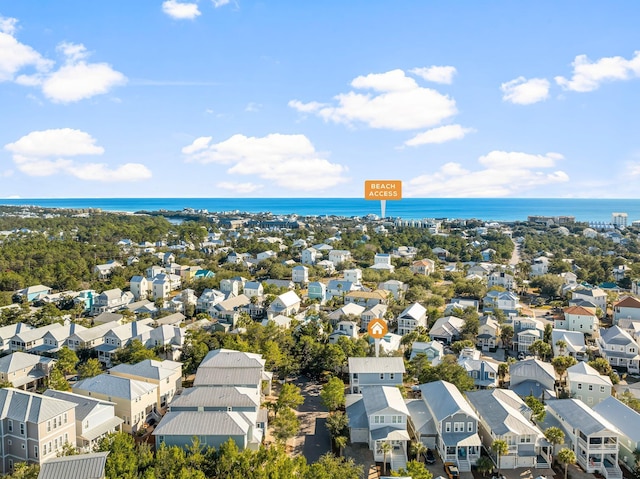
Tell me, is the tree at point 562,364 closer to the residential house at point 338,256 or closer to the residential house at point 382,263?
the residential house at point 382,263

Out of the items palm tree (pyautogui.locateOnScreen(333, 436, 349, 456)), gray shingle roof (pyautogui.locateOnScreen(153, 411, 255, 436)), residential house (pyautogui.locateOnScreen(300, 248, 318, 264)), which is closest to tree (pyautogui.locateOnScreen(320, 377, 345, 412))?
palm tree (pyautogui.locateOnScreen(333, 436, 349, 456))

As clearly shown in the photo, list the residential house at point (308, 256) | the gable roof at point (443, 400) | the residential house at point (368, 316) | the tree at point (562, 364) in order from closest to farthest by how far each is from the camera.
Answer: the gable roof at point (443, 400) → the tree at point (562, 364) → the residential house at point (368, 316) → the residential house at point (308, 256)

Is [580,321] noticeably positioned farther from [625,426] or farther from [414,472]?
[414,472]

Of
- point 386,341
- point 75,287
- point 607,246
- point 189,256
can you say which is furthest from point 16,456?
point 607,246

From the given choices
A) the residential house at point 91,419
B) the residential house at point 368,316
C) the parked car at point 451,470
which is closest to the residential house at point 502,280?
the residential house at point 368,316

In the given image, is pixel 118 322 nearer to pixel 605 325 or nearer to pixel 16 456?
pixel 16 456

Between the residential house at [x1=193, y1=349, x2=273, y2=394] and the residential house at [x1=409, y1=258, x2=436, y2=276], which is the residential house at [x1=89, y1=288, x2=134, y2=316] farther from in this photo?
the residential house at [x1=409, y1=258, x2=436, y2=276]
